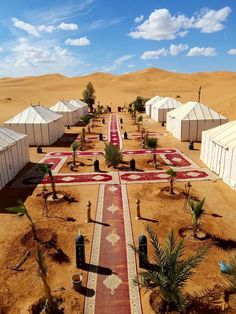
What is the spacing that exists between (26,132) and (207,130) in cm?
1920

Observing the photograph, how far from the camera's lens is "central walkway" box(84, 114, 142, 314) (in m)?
9.05

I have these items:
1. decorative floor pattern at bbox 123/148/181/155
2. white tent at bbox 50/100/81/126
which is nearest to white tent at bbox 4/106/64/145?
decorative floor pattern at bbox 123/148/181/155

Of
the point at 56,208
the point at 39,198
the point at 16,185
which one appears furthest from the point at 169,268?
the point at 16,185

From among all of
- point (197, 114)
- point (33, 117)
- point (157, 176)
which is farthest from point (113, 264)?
point (197, 114)

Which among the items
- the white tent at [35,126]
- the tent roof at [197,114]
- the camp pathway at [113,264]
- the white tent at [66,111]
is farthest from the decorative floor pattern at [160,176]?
the white tent at [66,111]

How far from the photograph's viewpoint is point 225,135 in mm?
21375

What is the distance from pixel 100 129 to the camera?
4416 cm

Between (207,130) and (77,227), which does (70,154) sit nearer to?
(207,130)

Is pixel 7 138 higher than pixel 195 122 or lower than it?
higher

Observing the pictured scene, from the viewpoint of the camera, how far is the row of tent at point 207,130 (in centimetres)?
1953

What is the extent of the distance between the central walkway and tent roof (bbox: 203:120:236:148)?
8.54 metres

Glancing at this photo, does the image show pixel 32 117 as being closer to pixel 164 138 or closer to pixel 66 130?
pixel 66 130

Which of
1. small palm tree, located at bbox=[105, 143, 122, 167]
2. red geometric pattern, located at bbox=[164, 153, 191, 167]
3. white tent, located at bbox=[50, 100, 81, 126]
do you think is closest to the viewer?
small palm tree, located at bbox=[105, 143, 122, 167]

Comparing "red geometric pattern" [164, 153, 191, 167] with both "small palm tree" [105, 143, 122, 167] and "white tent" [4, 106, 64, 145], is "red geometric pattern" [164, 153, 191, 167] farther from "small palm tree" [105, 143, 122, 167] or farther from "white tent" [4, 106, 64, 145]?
"white tent" [4, 106, 64, 145]
